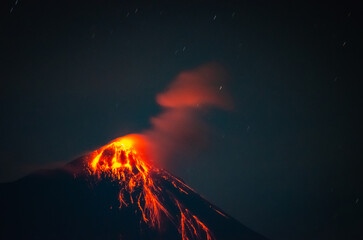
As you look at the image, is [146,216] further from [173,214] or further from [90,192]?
[90,192]

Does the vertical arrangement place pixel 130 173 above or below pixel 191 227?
above

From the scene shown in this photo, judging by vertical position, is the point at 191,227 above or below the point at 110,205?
below

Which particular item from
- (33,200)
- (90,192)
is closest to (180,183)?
Result: (90,192)

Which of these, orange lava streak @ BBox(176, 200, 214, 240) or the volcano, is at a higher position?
the volcano

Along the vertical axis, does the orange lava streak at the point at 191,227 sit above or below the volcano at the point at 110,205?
below

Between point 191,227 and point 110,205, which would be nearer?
point 191,227

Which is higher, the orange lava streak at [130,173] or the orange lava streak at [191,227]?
the orange lava streak at [130,173]
